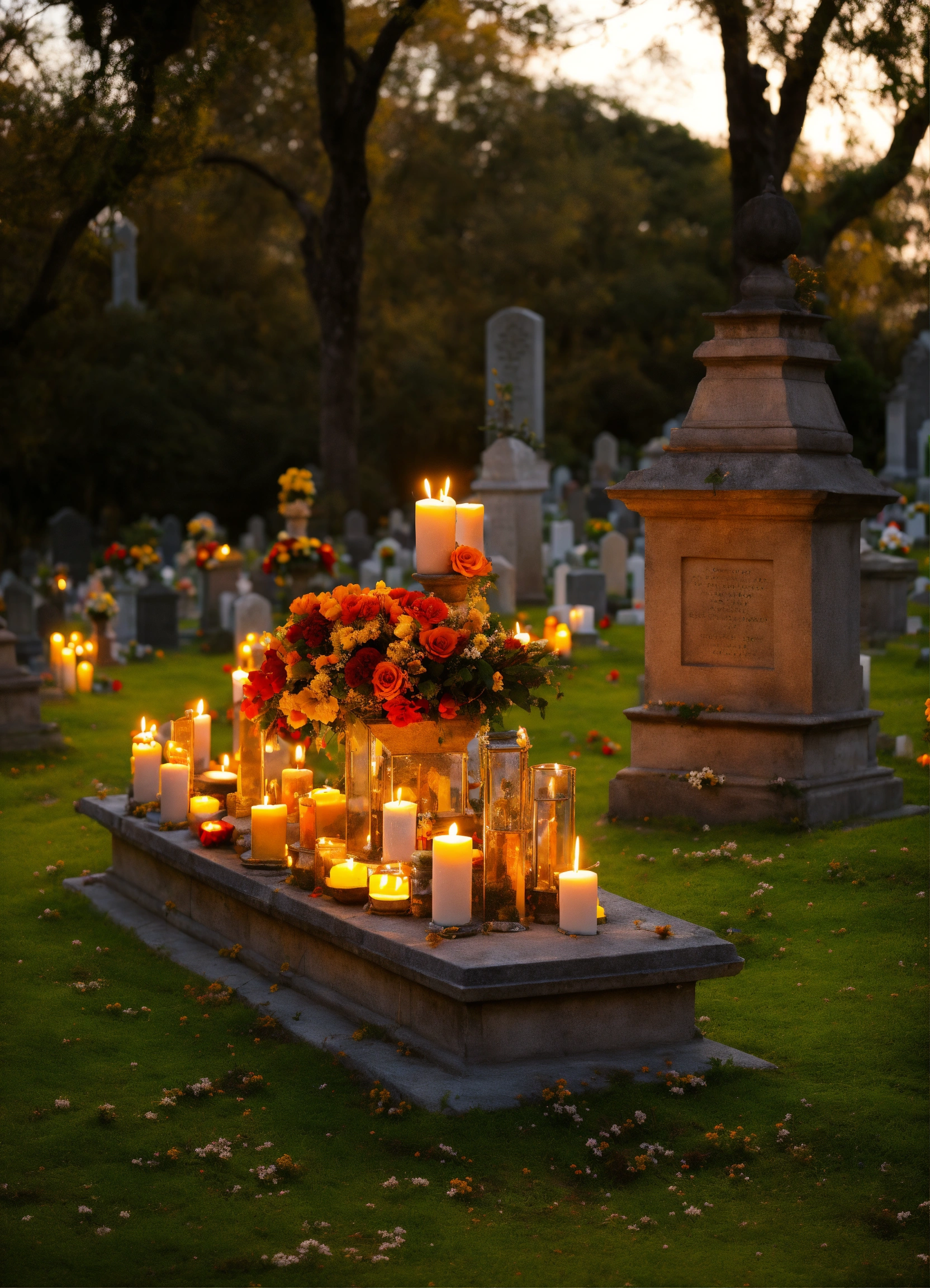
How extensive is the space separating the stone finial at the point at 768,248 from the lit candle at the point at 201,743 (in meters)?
3.83

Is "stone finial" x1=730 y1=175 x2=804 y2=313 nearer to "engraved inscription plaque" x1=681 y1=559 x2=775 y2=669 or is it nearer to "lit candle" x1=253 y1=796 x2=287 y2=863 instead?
"engraved inscription plaque" x1=681 y1=559 x2=775 y2=669

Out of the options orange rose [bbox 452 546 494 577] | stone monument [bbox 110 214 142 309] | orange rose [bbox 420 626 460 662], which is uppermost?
stone monument [bbox 110 214 142 309]

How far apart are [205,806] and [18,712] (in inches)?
199

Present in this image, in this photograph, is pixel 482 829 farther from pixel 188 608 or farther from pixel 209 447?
pixel 209 447

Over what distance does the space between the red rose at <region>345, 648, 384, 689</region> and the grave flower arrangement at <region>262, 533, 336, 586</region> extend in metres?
10.3

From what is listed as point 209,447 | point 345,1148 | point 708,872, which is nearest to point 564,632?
point 708,872

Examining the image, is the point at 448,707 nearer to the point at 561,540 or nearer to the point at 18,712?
the point at 18,712

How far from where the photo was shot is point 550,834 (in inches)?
224

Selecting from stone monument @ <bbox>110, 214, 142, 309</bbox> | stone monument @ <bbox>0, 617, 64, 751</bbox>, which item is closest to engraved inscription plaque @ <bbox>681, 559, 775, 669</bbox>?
stone monument @ <bbox>0, 617, 64, 751</bbox>

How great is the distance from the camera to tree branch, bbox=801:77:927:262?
59.2 feet

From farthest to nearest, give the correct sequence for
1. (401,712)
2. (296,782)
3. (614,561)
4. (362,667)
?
(614,561)
(296,782)
(362,667)
(401,712)

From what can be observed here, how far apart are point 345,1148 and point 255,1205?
17.5 inches

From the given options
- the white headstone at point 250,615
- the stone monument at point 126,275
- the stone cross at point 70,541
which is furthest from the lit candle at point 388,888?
the stone monument at point 126,275

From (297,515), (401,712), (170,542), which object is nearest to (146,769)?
(401,712)
